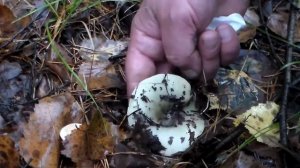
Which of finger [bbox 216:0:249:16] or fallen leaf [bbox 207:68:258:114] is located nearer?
fallen leaf [bbox 207:68:258:114]

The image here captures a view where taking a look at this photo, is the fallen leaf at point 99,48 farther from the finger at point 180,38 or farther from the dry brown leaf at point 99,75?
the finger at point 180,38

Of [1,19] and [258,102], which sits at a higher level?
[1,19]

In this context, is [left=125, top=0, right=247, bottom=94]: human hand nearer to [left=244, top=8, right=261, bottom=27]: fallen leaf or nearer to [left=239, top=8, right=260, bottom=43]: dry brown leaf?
[left=239, top=8, right=260, bottom=43]: dry brown leaf

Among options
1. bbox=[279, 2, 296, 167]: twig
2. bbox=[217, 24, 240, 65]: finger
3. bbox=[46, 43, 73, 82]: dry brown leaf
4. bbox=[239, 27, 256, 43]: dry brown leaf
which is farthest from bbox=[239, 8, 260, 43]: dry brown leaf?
bbox=[46, 43, 73, 82]: dry brown leaf

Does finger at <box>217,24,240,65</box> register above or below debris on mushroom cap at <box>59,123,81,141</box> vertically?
above

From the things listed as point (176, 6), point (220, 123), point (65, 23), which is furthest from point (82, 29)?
point (220, 123)

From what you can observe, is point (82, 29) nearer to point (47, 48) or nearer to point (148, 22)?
Answer: point (47, 48)

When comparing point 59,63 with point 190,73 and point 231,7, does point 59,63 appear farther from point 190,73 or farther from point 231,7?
point 231,7

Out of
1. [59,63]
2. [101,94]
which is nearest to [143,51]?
[101,94]

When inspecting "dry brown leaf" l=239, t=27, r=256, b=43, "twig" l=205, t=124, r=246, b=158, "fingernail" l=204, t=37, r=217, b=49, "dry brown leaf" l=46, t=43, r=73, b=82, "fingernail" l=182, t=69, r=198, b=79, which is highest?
"fingernail" l=204, t=37, r=217, b=49
